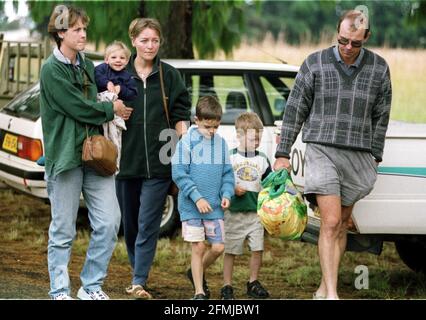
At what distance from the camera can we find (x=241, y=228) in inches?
298

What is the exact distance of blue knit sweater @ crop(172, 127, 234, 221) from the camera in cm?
702

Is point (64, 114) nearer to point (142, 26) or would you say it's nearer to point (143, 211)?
point (142, 26)

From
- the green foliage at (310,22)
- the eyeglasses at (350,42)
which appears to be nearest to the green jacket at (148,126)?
the eyeglasses at (350,42)

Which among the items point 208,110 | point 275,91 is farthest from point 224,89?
point 208,110

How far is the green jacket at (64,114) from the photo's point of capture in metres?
6.39

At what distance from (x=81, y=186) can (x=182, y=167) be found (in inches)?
29.2

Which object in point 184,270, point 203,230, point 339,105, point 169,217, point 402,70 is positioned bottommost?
point 402,70

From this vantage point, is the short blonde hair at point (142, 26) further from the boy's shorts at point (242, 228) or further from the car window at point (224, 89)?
the car window at point (224, 89)

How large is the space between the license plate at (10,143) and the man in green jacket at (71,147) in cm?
338

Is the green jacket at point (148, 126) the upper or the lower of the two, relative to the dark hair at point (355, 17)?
lower

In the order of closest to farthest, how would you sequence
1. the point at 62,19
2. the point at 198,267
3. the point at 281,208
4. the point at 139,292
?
the point at 62,19
the point at 281,208
the point at 198,267
the point at 139,292

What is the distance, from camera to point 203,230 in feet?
23.3

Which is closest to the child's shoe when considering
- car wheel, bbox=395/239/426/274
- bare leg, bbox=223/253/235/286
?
bare leg, bbox=223/253/235/286

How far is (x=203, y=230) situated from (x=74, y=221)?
0.93 meters
